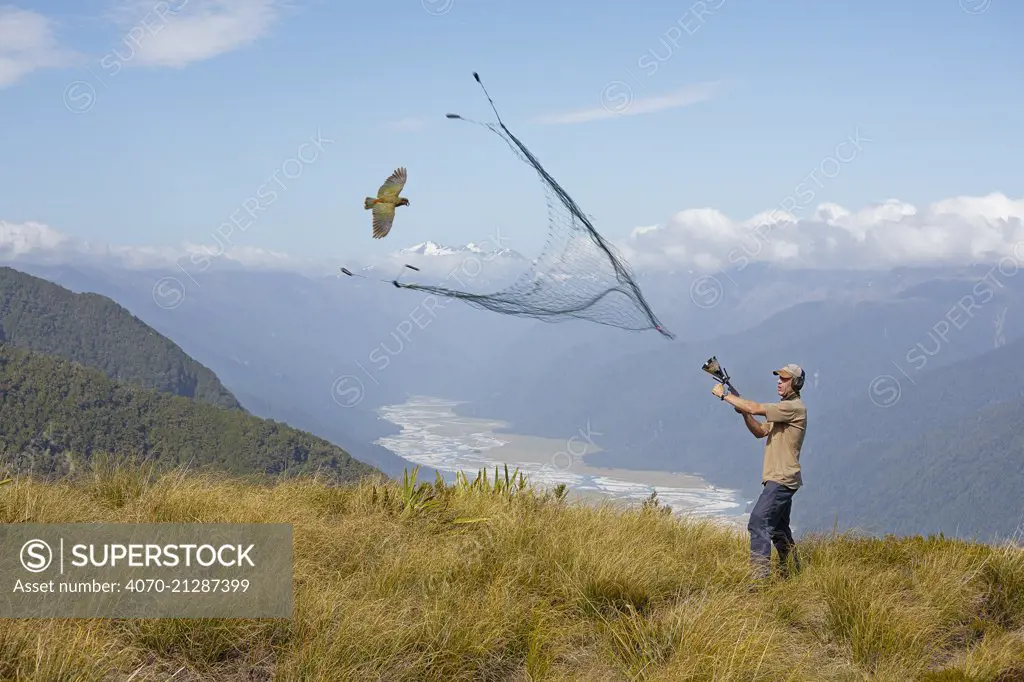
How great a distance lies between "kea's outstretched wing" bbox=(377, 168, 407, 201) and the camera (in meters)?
6.03

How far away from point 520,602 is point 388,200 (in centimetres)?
327

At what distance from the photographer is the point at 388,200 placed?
603cm

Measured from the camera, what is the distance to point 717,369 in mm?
7820

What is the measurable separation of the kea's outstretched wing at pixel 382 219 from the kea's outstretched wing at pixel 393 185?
77mm

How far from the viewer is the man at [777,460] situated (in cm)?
802

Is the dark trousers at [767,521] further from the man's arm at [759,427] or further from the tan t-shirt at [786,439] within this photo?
the man's arm at [759,427]

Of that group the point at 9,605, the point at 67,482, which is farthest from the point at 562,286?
the point at 67,482

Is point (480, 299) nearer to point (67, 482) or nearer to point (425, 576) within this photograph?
point (425, 576)

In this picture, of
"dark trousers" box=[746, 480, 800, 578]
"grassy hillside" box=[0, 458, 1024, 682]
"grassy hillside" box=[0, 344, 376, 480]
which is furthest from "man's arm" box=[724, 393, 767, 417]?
"grassy hillside" box=[0, 344, 376, 480]

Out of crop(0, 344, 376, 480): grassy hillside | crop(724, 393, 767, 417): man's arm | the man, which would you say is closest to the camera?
crop(724, 393, 767, 417): man's arm

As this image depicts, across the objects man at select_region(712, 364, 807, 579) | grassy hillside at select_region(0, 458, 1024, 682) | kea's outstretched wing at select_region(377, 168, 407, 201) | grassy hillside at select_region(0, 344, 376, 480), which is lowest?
grassy hillside at select_region(0, 458, 1024, 682)

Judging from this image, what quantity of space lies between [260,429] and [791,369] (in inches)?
4727

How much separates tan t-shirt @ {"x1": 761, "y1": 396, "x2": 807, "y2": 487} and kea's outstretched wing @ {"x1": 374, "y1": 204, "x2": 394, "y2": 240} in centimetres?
414

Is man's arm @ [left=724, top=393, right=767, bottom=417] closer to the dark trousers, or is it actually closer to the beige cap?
the beige cap
